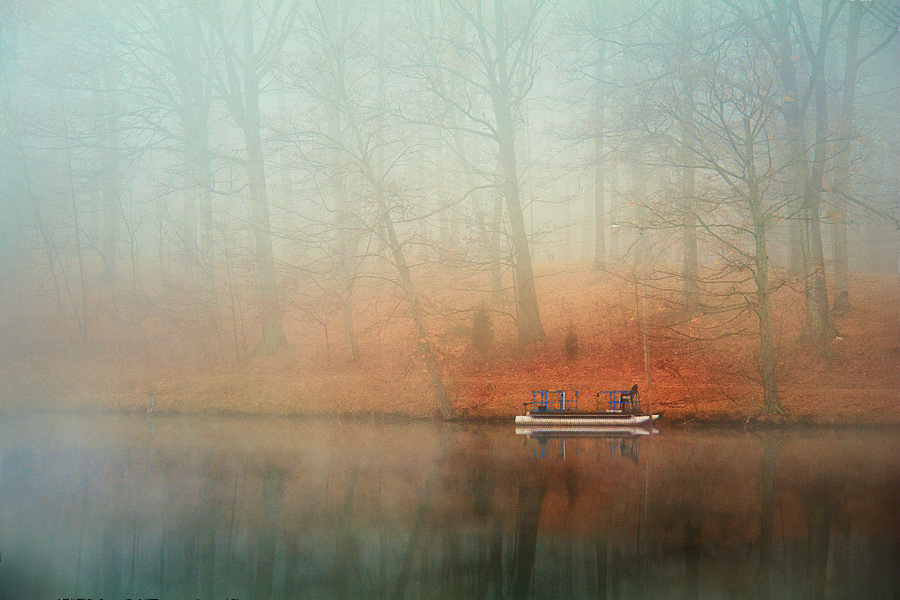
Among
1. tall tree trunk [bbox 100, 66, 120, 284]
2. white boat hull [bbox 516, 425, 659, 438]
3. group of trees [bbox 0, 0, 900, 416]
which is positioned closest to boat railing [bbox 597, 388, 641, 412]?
white boat hull [bbox 516, 425, 659, 438]

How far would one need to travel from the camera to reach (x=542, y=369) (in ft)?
43.5

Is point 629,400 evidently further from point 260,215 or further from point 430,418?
point 260,215

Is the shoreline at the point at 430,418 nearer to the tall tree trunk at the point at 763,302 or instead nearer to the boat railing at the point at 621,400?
the tall tree trunk at the point at 763,302

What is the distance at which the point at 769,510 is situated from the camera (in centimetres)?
653

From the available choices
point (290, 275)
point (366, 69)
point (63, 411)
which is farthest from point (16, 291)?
point (366, 69)

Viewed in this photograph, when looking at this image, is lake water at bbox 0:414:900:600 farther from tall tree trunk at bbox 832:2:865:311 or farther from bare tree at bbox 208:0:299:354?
bare tree at bbox 208:0:299:354

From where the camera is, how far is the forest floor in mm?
11531

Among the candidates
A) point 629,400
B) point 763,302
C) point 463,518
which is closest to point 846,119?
point 763,302

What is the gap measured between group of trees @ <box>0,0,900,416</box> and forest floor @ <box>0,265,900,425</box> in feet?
1.84

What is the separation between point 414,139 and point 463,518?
15.3 metres

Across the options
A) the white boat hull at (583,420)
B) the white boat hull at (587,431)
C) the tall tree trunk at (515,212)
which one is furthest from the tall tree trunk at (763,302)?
the tall tree trunk at (515,212)

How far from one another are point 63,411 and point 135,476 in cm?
689

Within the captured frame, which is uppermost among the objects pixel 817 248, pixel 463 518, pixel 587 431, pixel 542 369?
pixel 817 248

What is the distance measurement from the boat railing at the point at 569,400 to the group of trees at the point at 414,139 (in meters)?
1.97
